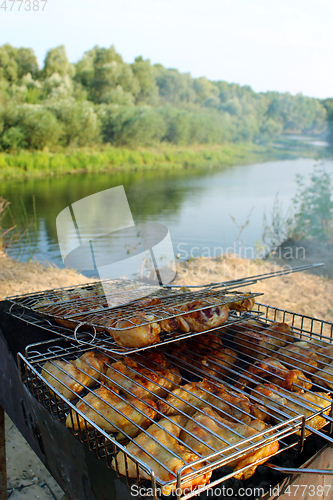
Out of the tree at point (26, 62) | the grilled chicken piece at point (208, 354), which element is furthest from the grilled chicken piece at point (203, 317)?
the tree at point (26, 62)

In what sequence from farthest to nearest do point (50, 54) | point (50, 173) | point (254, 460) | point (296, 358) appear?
point (50, 54) → point (50, 173) → point (296, 358) → point (254, 460)

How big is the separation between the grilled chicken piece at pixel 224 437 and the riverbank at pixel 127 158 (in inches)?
529

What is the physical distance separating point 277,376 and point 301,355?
0.24 metres

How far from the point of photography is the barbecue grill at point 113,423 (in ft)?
3.31

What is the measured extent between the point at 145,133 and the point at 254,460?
17380mm

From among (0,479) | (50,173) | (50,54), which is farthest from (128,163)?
(0,479)

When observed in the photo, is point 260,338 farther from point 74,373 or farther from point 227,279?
point 227,279

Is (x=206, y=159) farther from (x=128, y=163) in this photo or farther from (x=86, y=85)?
(x=86, y=85)

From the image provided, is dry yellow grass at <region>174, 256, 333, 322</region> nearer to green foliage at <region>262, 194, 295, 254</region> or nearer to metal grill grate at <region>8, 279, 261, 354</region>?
green foliage at <region>262, 194, 295, 254</region>

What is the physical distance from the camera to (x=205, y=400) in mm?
1450

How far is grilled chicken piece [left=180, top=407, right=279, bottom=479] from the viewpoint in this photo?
3.62 feet

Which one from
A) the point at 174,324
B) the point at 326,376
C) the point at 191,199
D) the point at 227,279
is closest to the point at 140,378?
the point at 174,324

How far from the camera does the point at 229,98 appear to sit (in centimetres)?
1883

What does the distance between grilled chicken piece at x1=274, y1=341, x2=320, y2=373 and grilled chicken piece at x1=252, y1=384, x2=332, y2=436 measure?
20 cm
